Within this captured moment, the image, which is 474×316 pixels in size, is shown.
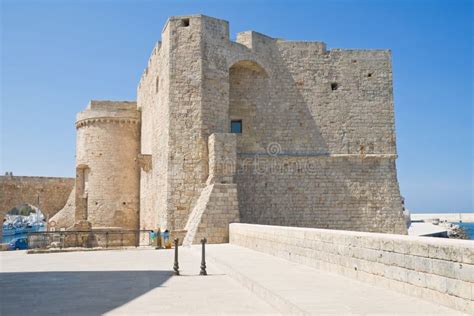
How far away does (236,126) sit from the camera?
1702cm

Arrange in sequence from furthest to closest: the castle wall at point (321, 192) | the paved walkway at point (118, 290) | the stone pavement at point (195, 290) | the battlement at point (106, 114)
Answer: the battlement at point (106, 114)
the castle wall at point (321, 192)
the paved walkway at point (118, 290)
the stone pavement at point (195, 290)

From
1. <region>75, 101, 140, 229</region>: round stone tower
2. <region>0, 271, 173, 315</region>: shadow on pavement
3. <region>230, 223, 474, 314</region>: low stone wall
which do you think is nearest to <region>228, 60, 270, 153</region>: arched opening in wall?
<region>75, 101, 140, 229</region>: round stone tower

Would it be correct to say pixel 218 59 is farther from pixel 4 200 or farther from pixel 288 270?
pixel 4 200

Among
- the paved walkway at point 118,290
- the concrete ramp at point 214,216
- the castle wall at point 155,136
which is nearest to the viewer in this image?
the paved walkway at point 118,290

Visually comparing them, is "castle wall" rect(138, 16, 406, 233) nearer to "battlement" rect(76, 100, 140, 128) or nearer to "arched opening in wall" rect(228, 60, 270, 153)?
"arched opening in wall" rect(228, 60, 270, 153)

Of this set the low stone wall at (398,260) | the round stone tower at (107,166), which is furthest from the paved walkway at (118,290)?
the round stone tower at (107,166)

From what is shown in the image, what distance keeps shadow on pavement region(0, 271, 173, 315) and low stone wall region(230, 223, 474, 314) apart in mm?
2394

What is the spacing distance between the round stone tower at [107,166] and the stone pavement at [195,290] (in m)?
11.0

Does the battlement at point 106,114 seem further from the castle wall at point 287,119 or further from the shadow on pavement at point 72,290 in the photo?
the shadow on pavement at point 72,290

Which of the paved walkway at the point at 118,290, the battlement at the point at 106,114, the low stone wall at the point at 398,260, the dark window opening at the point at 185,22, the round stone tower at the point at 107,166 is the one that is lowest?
the paved walkway at the point at 118,290

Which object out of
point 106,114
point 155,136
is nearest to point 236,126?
point 155,136

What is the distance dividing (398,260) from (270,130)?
11731 millimetres

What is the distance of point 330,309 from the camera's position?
14.5ft

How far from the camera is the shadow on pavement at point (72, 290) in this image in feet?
17.6
